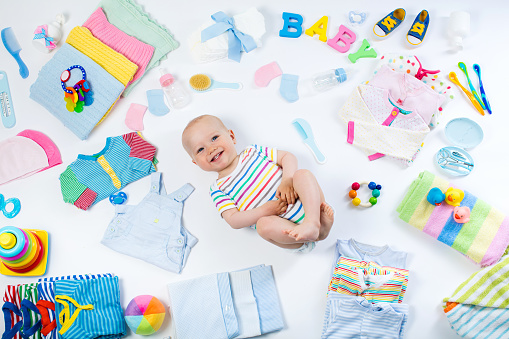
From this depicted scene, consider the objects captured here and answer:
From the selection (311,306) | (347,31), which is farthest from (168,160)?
(347,31)

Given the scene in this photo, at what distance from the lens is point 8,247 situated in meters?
1.48

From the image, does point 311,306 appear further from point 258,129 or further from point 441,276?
point 258,129

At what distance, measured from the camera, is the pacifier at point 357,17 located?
5.57 feet

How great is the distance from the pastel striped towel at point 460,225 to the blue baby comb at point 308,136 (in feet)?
1.09

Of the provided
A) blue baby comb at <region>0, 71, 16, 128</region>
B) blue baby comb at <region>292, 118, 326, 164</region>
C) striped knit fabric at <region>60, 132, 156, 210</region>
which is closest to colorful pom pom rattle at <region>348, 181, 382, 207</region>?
blue baby comb at <region>292, 118, 326, 164</region>

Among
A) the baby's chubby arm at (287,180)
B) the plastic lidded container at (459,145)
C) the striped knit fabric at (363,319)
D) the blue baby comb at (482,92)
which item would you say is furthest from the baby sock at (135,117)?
the blue baby comb at (482,92)

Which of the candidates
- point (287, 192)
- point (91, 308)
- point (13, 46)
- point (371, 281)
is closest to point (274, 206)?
point (287, 192)

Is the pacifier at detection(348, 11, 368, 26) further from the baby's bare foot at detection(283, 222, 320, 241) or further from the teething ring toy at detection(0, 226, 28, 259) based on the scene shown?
the teething ring toy at detection(0, 226, 28, 259)

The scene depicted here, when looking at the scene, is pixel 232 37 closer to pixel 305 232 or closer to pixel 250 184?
pixel 250 184

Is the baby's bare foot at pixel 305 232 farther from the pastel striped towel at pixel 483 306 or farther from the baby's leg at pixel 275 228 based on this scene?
the pastel striped towel at pixel 483 306

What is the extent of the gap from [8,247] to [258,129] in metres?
0.96

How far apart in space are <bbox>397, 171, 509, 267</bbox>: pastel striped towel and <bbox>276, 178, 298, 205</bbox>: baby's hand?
403 mm

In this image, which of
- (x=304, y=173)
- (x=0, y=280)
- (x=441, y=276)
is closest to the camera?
(x=304, y=173)

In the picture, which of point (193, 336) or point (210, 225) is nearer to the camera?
point (193, 336)
